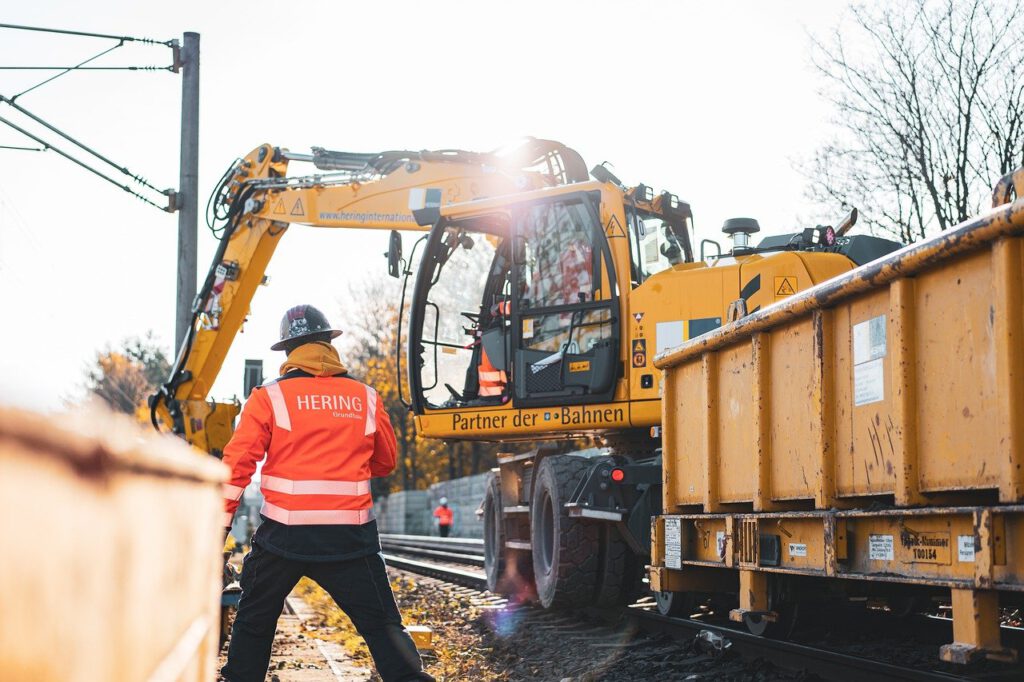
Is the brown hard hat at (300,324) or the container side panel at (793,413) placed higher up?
the brown hard hat at (300,324)

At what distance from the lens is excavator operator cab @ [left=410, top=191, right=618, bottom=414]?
10.8 m

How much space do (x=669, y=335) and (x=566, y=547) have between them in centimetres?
210

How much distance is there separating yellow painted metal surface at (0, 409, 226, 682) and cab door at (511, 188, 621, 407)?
8204 mm

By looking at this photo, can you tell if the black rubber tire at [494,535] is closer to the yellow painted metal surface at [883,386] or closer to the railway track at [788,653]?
the railway track at [788,653]

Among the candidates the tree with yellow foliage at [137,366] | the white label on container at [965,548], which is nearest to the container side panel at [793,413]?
the white label on container at [965,548]

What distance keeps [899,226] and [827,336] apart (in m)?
14.6

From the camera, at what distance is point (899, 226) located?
63.4 ft

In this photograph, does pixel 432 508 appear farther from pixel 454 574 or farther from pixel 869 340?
pixel 869 340

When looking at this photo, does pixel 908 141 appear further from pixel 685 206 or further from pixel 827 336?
pixel 827 336

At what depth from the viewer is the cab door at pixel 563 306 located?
10.6 meters

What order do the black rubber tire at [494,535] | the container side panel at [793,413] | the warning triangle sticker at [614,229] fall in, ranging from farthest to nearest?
the black rubber tire at [494,535], the warning triangle sticker at [614,229], the container side panel at [793,413]

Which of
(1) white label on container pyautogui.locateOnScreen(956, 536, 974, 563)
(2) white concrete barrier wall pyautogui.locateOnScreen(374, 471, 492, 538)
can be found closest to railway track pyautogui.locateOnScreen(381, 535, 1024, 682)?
(1) white label on container pyautogui.locateOnScreen(956, 536, 974, 563)

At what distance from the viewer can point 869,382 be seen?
523cm

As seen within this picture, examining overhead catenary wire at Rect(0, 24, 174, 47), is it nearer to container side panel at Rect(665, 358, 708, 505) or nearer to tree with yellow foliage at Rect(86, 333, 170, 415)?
container side panel at Rect(665, 358, 708, 505)
